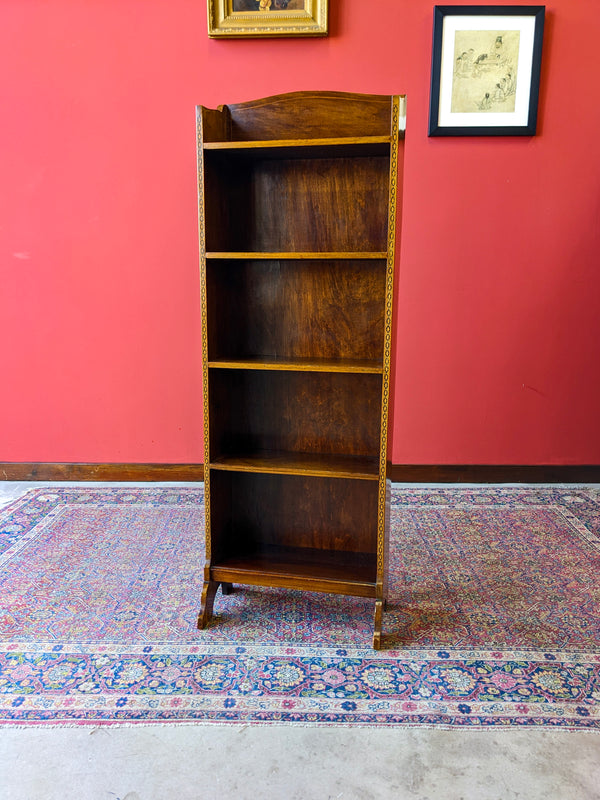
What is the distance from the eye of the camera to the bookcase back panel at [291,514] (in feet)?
7.74

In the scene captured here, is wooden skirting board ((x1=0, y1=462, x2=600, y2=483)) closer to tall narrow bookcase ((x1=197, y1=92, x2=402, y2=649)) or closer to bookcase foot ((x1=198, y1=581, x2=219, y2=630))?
tall narrow bookcase ((x1=197, y1=92, x2=402, y2=649))

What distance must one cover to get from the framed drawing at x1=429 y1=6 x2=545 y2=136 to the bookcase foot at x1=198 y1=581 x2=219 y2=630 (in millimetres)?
2528

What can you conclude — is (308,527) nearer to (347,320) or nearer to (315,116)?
(347,320)

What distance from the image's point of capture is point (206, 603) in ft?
7.30

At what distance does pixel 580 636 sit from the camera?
7.07 ft

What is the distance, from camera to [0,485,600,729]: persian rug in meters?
1.81

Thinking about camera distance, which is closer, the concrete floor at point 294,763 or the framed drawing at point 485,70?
the concrete floor at point 294,763

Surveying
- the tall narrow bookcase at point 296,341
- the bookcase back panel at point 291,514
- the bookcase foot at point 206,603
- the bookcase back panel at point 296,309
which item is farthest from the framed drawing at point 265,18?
the bookcase foot at point 206,603

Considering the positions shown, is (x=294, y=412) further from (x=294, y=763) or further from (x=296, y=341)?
(x=294, y=763)

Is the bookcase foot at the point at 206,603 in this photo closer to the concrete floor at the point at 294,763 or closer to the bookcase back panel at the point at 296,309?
the concrete floor at the point at 294,763

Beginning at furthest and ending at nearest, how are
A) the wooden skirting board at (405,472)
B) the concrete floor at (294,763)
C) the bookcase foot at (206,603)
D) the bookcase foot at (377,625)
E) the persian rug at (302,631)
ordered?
the wooden skirting board at (405,472), the bookcase foot at (206,603), the bookcase foot at (377,625), the persian rug at (302,631), the concrete floor at (294,763)

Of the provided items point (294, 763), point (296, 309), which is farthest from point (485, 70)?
point (294, 763)

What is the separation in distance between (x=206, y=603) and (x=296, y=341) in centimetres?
101

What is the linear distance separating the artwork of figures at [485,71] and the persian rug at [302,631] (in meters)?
2.14
